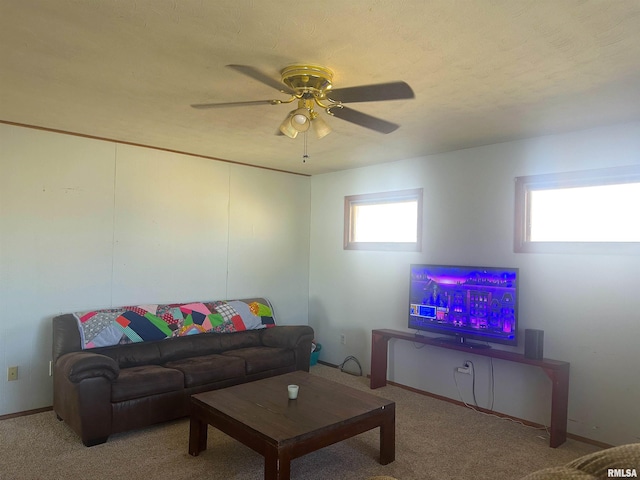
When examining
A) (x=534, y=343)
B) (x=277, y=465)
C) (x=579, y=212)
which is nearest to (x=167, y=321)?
(x=277, y=465)

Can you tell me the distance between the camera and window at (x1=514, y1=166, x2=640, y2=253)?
3.34 m

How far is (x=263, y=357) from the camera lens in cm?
428

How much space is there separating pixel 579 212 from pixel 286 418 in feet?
9.26

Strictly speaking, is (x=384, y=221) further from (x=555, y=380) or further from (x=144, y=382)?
(x=144, y=382)

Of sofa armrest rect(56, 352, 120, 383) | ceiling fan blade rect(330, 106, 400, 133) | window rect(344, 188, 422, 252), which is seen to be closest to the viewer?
ceiling fan blade rect(330, 106, 400, 133)

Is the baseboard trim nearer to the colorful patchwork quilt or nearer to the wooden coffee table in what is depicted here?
the colorful patchwork quilt

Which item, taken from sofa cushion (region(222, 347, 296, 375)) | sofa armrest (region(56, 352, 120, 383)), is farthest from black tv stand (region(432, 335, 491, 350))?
sofa armrest (region(56, 352, 120, 383))

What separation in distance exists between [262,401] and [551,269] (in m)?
2.58

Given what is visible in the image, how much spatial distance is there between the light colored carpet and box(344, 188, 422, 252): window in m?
1.94

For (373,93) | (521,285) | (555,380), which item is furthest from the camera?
(521,285)

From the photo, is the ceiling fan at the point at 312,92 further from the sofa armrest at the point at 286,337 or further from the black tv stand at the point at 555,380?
the sofa armrest at the point at 286,337

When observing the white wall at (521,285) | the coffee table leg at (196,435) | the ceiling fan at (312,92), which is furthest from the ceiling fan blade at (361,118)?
the coffee table leg at (196,435)

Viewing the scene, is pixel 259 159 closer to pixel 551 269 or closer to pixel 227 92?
pixel 227 92

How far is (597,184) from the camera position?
3.50m
